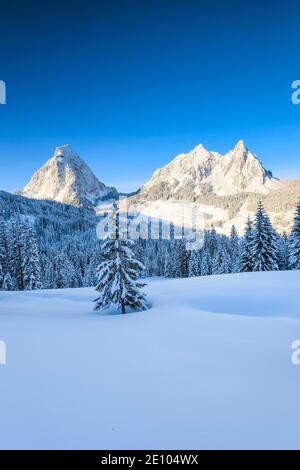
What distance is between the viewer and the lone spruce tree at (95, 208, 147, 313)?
17.3 meters

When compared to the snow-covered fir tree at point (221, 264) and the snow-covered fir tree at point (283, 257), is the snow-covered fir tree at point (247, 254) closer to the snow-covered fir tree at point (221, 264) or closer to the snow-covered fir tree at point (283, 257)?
the snow-covered fir tree at point (283, 257)

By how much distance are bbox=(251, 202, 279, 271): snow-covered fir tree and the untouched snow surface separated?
25537 millimetres

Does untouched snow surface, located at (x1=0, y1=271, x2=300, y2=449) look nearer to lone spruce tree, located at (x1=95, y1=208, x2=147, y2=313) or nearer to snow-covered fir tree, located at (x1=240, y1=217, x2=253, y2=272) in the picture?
lone spruce tree, located at (x1=95, y1=208, x2=147, y2=313)

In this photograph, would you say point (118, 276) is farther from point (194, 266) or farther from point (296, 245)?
point (194, 266)

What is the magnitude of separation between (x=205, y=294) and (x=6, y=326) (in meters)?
12.6

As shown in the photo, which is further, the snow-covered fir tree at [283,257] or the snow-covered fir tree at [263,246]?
the snow-covered fir tree at [283,257]

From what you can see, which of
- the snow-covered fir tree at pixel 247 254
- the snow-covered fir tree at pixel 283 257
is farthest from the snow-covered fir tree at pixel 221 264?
the snow-covered fir tree at pixel 247 254

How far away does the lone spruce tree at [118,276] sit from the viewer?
17.3 m

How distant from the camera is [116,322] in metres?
13.3

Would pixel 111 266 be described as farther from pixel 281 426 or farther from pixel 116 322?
pixel 281 426

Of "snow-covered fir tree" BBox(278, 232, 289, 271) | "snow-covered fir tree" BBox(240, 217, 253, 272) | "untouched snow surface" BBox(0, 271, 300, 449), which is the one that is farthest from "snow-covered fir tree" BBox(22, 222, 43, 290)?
"snow-covered fir tree" BBox(278, 232, 289, 271)

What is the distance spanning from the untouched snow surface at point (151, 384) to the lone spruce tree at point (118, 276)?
14.1ft

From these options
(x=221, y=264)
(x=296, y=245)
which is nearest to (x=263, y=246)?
(x=296, y=245)
